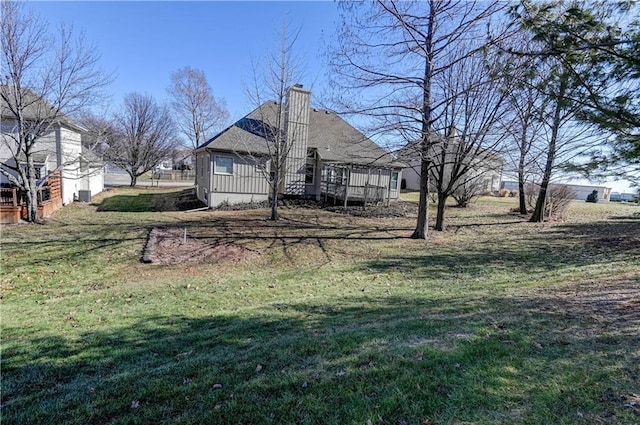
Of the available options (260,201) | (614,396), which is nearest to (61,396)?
(614,396)

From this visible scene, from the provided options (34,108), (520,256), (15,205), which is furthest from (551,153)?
(34,108)

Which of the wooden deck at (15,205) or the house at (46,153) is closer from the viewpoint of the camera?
the wooden deck at (15,205)

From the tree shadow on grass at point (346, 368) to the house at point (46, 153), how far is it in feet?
32.7

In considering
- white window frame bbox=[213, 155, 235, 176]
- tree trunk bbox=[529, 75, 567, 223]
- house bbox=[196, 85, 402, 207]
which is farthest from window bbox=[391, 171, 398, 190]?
white window frame bbox=[213, 155, 235, 176]

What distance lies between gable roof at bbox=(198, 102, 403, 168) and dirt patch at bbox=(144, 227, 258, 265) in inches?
261

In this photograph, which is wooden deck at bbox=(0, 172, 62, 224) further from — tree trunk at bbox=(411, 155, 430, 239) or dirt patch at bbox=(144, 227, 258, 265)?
tree trunk at bbox=(411, 155, 430, 239)

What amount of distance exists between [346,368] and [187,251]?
293 inches

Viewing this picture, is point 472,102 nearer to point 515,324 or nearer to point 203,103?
point 515,324

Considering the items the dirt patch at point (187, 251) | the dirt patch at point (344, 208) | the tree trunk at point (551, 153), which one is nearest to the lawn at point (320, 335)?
the dirt patch at point (187, 251)

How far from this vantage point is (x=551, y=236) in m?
12.1

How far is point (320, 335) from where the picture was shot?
4203mm

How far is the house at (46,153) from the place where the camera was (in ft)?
38.5

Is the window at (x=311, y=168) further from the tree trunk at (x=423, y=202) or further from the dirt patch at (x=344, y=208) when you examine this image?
the tree trunk at (x=423, y=202)

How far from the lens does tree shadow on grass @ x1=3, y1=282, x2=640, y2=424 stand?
2602 mm
